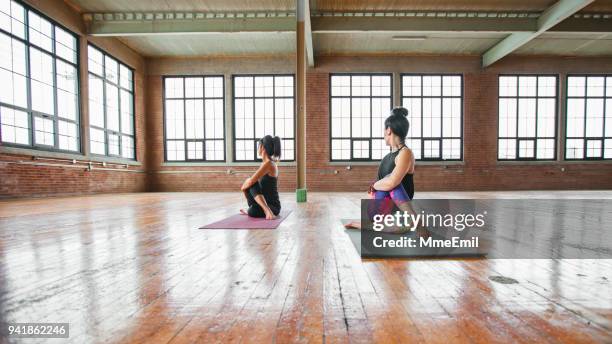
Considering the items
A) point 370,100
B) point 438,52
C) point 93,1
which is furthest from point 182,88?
point 438,52

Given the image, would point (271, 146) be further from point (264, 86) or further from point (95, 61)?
point (95, 61)

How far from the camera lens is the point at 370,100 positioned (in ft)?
38.6

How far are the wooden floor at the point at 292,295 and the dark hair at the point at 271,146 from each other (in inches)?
60.8

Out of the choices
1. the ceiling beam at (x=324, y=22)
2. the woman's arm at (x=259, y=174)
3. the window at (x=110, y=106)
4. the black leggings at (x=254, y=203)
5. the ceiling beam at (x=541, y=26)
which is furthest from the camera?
the window at (x=110, y=106)

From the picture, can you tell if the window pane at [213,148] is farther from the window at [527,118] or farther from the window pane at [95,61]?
the window at [527,118]

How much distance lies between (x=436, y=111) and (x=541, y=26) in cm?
387

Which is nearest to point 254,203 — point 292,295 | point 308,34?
point 292,295

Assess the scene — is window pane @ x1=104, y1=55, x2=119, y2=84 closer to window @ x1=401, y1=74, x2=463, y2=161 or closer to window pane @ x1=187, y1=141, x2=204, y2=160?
window pane @ x1=187, y1=141, x2=204, y2=160

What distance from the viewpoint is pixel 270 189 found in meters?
3.78

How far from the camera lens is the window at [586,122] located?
11758 millimetres

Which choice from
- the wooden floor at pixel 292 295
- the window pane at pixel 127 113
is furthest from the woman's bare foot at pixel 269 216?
the window pane at pixel 127 113

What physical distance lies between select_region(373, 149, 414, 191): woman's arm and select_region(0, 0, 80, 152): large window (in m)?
8.27

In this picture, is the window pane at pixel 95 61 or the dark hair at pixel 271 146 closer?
the dark hair at pixel 271 146

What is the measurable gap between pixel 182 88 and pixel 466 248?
12029 millimetres
